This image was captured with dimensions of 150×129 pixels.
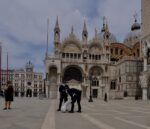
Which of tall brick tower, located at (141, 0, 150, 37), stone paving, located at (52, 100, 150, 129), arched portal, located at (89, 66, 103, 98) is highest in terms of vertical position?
tall brick tower, located at (141, 0, 150, 37)

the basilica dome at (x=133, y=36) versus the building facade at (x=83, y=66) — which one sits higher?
the basilica dome at (x=133, y=36)

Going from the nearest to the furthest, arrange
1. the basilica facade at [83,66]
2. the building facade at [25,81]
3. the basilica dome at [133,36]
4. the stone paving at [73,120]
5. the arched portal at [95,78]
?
the stone paving at [73,120] → the basilica facade at [83,66] → the arched portal at [95,78] → the basilica dome at [133,36] → the building facade at [25,81]

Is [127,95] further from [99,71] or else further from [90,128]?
[90,128]

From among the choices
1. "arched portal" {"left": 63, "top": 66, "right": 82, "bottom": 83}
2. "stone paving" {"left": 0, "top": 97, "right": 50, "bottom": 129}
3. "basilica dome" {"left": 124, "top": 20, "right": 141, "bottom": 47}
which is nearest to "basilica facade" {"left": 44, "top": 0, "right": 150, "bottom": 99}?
"arched portal" {"left": 63, "top": 66, "right": 82, "bottom": 83}

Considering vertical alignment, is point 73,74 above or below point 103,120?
above

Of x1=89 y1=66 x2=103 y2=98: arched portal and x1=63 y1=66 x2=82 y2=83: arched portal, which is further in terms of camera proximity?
x1=63 y1=66 x2=82 y2=83: arched portal

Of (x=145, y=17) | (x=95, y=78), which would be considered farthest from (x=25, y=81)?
(x=145, y=17)

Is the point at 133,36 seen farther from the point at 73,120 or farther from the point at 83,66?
the point at 73,120

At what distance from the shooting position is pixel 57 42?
77.3 meters

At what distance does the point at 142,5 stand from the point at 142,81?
15.5 metres

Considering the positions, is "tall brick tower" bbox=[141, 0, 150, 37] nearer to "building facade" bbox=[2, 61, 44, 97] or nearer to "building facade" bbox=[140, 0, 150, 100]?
"building facade" bbox=[140, 0, 150, 100]

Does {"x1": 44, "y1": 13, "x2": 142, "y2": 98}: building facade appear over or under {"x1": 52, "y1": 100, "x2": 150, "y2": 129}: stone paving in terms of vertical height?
over

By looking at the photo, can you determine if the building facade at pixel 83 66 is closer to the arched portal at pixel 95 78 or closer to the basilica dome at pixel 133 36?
the arched portal at pixel 95 78

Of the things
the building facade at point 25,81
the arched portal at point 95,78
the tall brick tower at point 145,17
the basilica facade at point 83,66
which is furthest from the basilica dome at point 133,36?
the building facade at point 25,81
